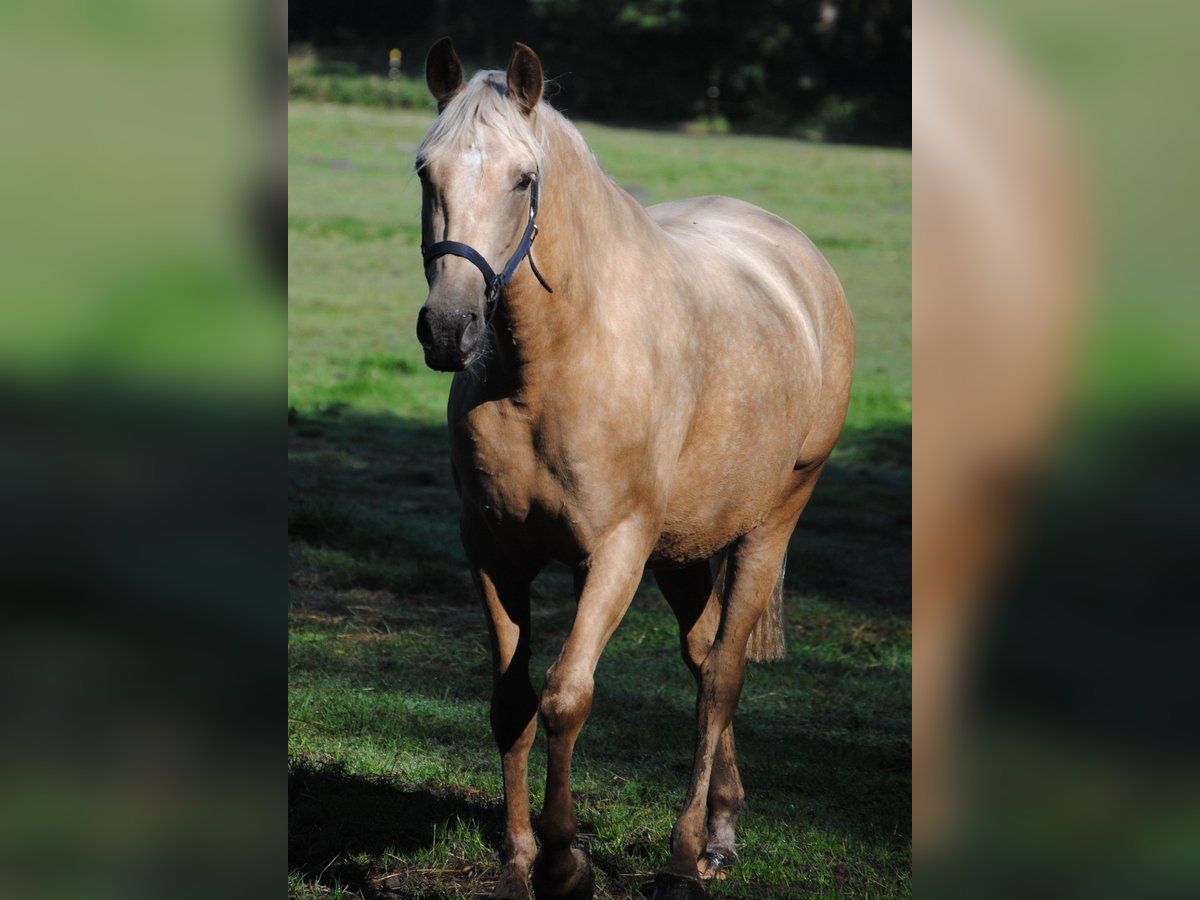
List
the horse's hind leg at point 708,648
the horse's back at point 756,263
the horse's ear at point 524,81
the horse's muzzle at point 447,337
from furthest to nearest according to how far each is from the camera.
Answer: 1. the horse's hind leg at point 708,648
2. the horse's back at point 756,263
3. the horse's ear at point 524,81
4. the horse's muzzle at point 447,337

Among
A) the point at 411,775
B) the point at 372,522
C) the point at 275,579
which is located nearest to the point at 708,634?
the point at 411,775

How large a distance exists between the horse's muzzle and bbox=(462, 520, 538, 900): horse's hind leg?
3.16 feet

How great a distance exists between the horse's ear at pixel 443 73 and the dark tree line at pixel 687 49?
87.0ft

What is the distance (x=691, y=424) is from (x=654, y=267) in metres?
Answer: 0.48

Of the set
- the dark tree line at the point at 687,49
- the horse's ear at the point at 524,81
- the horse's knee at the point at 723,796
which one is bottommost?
the horse's knee at the point at 723,796

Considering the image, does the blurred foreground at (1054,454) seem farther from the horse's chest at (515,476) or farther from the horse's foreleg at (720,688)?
the horse's foreleg at (720,688)

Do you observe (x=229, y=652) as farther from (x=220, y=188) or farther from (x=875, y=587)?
(x=875, y=587)

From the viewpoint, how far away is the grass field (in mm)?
3940

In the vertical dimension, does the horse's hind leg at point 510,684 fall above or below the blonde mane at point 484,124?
below

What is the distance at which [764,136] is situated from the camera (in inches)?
1075

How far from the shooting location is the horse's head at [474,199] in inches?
102

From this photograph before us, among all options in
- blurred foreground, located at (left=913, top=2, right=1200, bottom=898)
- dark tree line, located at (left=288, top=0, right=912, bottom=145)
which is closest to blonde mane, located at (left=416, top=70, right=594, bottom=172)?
blurred foreground, located at (left=913, top=2, right=1200, bottom=898)

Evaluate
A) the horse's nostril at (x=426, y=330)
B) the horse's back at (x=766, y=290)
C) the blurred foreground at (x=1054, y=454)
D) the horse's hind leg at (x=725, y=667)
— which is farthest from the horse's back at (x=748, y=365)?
the blurred foreground at (x=1054, y=454)

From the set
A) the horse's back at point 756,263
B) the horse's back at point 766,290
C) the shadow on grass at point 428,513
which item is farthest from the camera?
the shadow on grass at point 428,513
